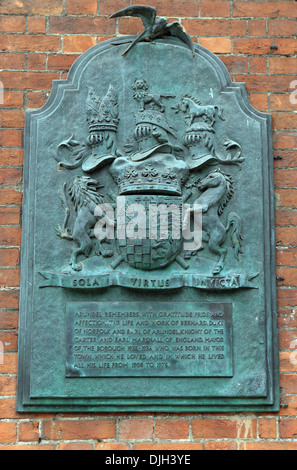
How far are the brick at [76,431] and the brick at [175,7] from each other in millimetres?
2243

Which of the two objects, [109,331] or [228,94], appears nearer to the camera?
[109,331]

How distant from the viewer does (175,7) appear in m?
3.55

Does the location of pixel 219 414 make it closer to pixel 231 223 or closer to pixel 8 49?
pixel 231 223

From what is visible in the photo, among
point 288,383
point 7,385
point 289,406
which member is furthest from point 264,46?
point 7,385

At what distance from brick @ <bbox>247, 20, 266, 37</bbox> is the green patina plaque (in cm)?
33

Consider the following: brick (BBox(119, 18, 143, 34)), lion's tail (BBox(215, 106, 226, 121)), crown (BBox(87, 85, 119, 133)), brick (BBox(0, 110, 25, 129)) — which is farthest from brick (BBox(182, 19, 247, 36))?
brick (BBox(0, 110, 25, 129))

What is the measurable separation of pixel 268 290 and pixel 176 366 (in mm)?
605

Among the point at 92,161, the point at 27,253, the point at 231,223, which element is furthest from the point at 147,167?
the point at 27,253

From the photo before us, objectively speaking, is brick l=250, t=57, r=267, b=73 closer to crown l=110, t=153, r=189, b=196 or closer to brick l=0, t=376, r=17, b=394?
crown l=110, t=153, r=189, b=196

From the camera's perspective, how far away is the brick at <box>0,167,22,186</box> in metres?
3.35

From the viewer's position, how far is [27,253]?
3209 mm

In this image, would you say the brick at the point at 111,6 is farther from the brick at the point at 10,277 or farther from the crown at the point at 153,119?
the brick at the point at 10,277

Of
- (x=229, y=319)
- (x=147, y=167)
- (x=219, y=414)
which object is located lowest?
(x=219, y=414)

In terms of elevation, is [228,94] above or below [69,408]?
above
